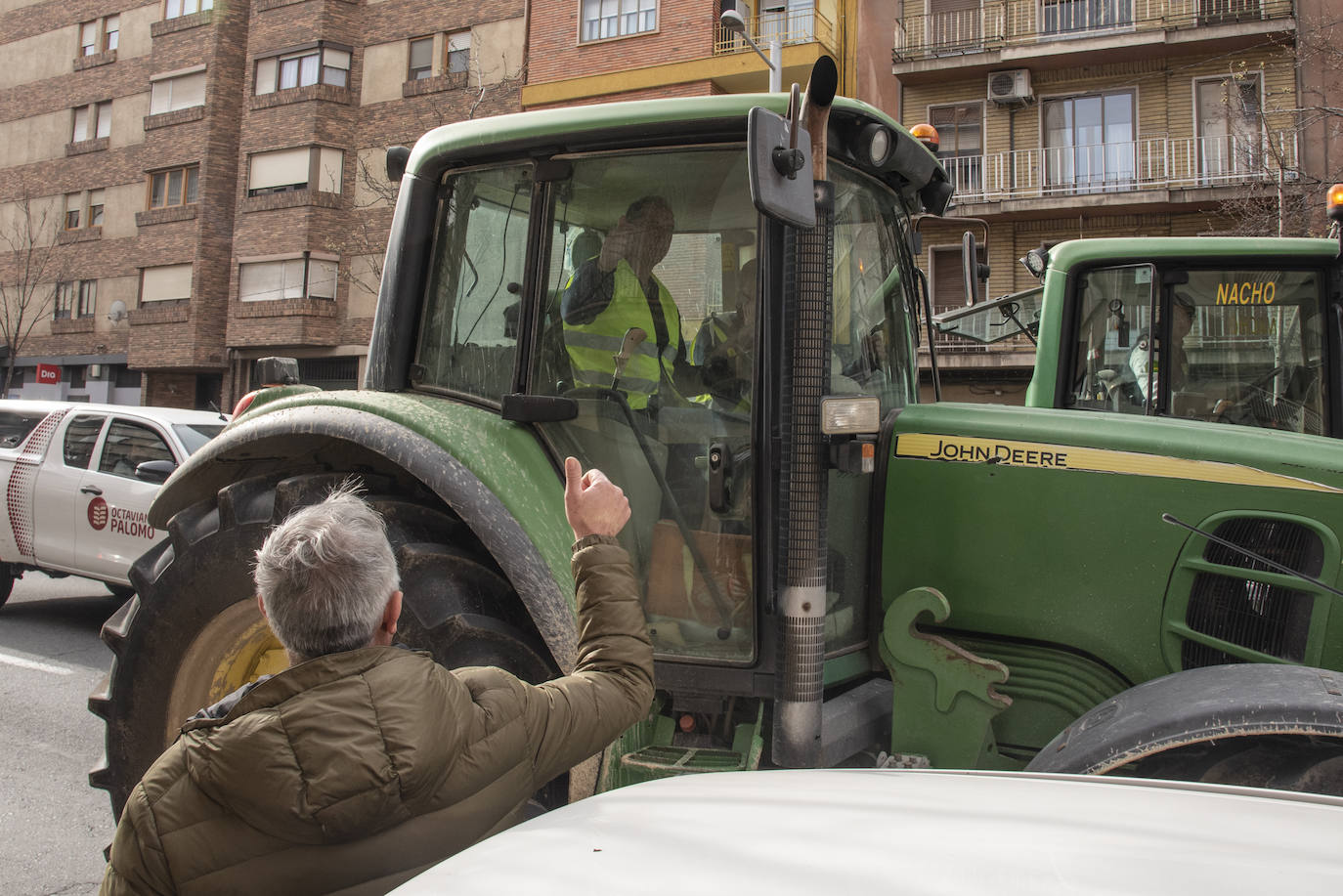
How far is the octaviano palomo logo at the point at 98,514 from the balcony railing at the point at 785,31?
17673 mm

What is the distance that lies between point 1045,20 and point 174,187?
24875 millimetres

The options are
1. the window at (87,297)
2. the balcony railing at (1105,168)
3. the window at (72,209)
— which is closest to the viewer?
the balcony railing at (1105,168)

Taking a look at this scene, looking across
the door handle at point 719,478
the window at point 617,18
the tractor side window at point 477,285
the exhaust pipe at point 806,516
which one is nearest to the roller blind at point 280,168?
the window at point 617,18

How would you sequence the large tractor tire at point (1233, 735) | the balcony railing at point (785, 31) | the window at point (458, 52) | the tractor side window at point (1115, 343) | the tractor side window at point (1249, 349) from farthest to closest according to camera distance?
the window at point (458, 52)
the balcony railing at point (785, 31)
the tractor side window at point (1115, 343)
the tractor side window at point (1249, 349)
the large tractor tire at point (1233, 735)

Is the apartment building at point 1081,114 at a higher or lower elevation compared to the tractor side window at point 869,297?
higher

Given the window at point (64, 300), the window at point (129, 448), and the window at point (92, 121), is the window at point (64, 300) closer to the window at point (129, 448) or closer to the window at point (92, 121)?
the window at point (92, 121)

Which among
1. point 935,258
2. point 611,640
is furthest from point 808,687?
point 935,258

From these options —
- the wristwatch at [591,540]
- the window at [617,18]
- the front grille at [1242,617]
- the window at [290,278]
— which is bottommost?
the front grille at [1242,617]

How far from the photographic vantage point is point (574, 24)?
24.1m

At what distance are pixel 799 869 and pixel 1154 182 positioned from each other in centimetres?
2265

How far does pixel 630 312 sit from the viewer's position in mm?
3010

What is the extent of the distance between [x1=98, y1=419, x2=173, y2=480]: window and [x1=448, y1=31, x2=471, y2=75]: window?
68.3 feet

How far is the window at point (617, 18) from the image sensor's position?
76.3ft

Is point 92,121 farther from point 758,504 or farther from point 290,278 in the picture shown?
point 758,504
